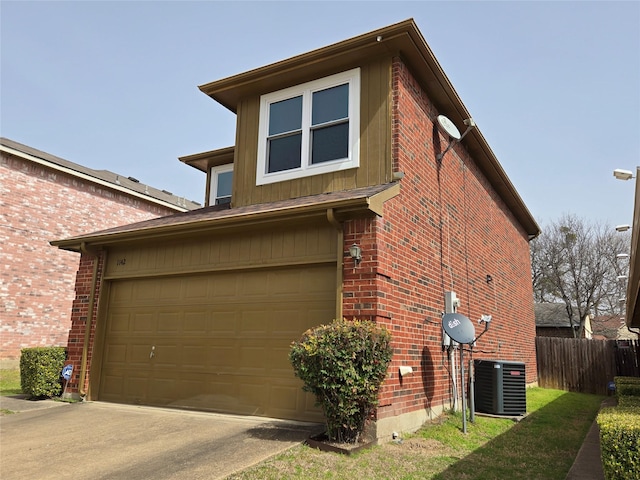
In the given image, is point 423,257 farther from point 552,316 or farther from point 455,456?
point 552,316

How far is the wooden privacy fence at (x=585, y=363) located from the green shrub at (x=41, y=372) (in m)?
16.2

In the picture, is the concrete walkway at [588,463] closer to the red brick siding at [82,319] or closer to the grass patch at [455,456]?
the grass patch at [455,456]

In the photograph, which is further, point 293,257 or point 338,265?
point 293,257

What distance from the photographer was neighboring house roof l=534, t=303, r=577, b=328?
32.2m

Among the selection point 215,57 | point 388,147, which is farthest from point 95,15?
point 388,147

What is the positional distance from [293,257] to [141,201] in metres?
14.3

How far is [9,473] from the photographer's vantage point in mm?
4848

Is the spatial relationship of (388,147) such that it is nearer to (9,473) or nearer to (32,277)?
(9,473)

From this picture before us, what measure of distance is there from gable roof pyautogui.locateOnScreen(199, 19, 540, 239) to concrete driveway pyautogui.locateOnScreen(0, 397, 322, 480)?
244 inches

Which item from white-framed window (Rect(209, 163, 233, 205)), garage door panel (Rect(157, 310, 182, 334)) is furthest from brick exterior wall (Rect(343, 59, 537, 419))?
white-framed window (Rect(209, 163, 233, 205))

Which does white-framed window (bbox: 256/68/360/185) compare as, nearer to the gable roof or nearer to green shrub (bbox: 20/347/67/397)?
the gable roof

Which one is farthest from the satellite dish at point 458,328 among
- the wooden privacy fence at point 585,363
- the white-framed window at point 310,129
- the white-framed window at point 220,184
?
the wooden privacy fence at point 585,363

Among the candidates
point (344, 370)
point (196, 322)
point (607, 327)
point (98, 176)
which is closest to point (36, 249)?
point (98, 176)

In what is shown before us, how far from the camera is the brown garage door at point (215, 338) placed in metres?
7.29
